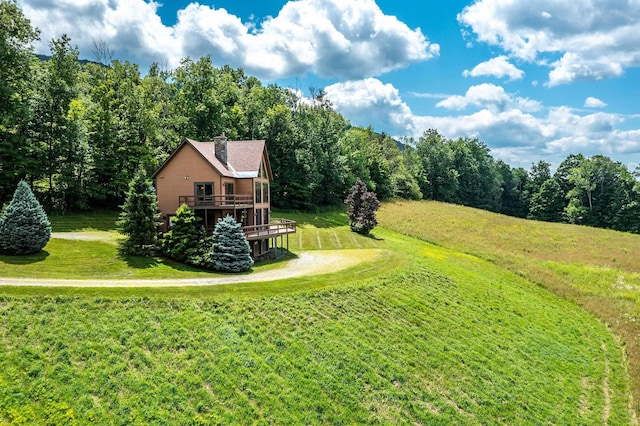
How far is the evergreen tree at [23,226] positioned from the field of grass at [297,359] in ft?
4.24

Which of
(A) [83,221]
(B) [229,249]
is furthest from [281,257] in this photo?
(A) [83,221]

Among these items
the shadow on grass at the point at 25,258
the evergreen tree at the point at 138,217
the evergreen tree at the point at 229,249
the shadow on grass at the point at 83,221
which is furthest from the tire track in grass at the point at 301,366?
the shadow on grass at the point at 83,221

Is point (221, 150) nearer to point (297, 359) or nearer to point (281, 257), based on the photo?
point (281, 257)

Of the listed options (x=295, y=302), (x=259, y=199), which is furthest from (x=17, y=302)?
(x=259, y=199)

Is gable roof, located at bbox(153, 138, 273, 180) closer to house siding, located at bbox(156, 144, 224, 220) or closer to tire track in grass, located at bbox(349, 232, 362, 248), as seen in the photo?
house siding, located at bbox(156, 144, 224, 220)

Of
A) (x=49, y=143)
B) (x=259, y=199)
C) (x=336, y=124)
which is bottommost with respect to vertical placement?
(x=259, y=199)

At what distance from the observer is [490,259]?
36594 millimetres

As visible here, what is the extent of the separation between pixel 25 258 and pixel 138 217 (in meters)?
5.76

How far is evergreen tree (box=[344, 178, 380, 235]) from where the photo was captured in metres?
42.1

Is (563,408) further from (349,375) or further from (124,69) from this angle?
(124,69)

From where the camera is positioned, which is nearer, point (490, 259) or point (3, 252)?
point (3, 252)

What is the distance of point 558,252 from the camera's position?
42906mm

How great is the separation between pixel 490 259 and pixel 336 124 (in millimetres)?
39184

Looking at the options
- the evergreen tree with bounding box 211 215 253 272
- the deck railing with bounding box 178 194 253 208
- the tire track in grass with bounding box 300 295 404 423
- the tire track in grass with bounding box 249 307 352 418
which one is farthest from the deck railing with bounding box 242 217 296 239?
the tire track in grass with bounding box 249 307 352 418
